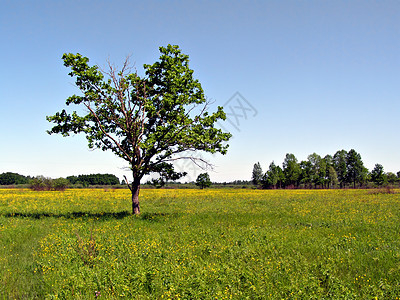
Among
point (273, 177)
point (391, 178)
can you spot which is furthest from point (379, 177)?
point (273, 177)

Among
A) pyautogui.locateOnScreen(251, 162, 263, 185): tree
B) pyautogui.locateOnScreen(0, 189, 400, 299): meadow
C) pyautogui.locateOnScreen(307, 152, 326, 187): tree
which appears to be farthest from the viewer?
pyautogui.locateOnScreen(251, 162, 263, 185): tree

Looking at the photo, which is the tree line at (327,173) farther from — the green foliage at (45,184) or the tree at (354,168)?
the green foliage at (45,184)

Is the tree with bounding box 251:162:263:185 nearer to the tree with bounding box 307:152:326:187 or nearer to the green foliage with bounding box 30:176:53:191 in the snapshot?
the tree with bounding box 307:152:326:187

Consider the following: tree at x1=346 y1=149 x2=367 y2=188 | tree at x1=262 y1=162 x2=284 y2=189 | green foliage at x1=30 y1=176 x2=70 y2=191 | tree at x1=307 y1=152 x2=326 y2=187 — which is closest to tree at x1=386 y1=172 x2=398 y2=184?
tree at x1=346 y1=149 x2=367 y2=188

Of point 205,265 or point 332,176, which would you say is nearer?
point 205,265

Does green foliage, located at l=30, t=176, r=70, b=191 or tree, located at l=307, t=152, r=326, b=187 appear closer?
green foliage, located at l=30, t=176, r=70, b=191

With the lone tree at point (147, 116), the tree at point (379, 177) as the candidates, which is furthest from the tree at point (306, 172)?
the lone tree at point (147, 116)

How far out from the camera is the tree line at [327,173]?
124m

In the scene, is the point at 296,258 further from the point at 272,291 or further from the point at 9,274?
the point at 9,274

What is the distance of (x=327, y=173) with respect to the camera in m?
131

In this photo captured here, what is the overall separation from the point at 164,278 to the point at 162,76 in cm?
1574

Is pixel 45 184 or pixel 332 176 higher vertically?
pixel 332 176

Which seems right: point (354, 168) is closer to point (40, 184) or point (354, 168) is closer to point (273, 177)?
point (273, 177)

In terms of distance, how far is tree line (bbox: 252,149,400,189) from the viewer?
12438 centimetres
